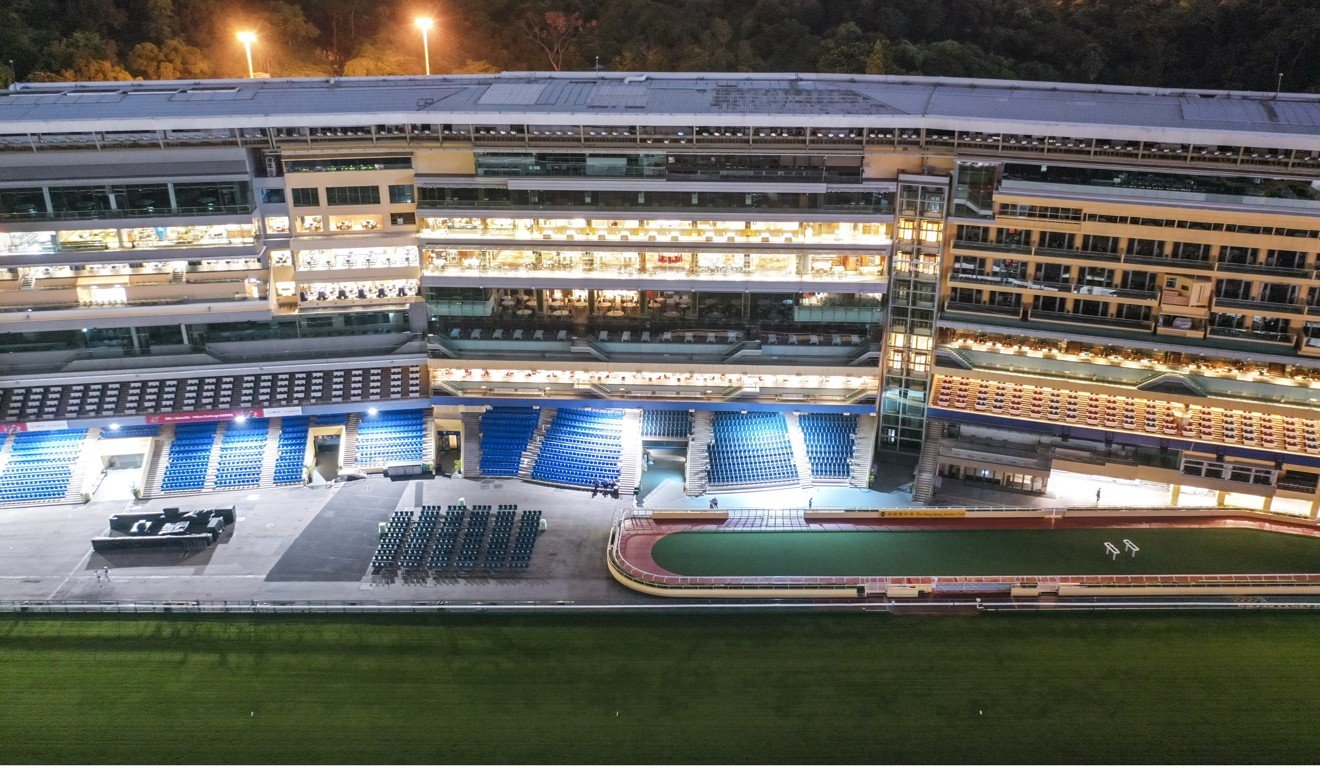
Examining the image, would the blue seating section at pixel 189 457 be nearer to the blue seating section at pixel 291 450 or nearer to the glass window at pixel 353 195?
the blue seating section at pixel 291 450

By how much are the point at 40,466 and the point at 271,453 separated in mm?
14422

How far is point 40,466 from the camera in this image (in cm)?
7062

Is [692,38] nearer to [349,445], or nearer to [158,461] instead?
[349,445]

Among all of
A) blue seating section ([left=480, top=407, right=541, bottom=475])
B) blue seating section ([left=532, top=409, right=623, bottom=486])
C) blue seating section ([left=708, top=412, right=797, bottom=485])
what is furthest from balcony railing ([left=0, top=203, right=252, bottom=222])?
blue seating section ([left=708, top=412, right=797, bottom=485])

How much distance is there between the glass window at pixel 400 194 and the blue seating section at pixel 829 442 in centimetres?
3025

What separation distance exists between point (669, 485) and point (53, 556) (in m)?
37.5

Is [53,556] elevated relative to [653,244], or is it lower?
lower

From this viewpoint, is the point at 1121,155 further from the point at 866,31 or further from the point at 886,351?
the point at 866,31

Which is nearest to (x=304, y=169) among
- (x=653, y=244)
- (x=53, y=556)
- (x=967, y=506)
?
(x=653, y=244)

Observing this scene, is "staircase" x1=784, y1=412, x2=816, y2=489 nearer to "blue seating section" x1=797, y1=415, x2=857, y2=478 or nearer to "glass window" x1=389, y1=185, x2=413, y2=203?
"blue seating section" x1=797, y1=415, x2=857, y2=478

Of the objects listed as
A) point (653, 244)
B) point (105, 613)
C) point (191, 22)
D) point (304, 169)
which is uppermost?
point (191, 22)

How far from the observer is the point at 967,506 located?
69.2 metres

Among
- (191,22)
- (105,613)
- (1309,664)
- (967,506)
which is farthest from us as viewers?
(191,22)

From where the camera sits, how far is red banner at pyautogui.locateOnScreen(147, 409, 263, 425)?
236 feet
